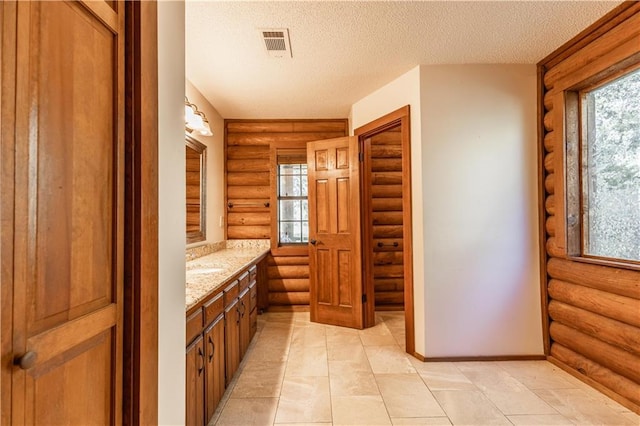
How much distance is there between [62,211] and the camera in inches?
27.7

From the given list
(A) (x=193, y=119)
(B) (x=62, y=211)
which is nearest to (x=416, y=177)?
(A) (x=193, y=119)

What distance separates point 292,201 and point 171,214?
124 inches

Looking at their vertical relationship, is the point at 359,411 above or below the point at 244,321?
below

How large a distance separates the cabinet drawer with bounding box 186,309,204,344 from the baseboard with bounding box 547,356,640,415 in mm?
2694

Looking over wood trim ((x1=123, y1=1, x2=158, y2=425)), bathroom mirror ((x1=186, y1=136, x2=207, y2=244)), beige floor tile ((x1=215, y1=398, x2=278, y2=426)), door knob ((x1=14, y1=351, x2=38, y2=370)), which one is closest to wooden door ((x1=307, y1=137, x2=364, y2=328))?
bathroom mirror ((x1=186, y1=136, x2=207, y2=244))

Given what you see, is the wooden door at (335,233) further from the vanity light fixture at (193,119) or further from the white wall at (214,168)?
the vanity light fixture at (193,119)

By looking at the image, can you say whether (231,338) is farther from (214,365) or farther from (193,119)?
(193,119)

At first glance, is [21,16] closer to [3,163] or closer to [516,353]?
[3,163]

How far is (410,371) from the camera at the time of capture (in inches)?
98.0

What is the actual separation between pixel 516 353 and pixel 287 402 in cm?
199

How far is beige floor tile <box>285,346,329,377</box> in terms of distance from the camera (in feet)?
8.11

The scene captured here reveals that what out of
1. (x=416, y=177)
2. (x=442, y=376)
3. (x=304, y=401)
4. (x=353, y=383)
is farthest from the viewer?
(x=416, y=177)

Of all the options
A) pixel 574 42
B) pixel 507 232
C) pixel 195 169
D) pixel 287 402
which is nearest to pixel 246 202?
pixel 195 169

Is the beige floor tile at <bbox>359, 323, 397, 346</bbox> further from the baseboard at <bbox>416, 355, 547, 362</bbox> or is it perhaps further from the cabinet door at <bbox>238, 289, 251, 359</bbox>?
the cabinet door at <bbox>238, 289, 251, 359</bbox>
